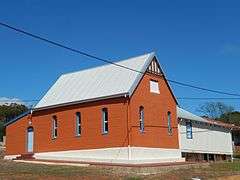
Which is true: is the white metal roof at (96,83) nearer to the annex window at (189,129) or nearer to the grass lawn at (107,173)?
the grass lawn at (107,173)

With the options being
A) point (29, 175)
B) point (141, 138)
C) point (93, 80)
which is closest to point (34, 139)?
point (93, 80)

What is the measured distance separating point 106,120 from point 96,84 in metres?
4.15

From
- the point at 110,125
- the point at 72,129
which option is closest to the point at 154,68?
the point at 110,125

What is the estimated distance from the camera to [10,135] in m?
47.5

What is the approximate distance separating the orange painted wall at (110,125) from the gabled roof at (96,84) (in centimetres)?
62

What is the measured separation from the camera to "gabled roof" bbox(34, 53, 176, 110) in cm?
3984

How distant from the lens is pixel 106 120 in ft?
131

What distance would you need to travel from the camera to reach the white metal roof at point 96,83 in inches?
1572

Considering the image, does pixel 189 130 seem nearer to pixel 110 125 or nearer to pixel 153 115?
pixel 153 115

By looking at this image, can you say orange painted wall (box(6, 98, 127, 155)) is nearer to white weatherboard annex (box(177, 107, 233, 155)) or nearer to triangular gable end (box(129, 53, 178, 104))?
triangular gable end (box(129, 53, 178, 104))

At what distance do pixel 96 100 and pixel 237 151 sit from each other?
36.8 meters

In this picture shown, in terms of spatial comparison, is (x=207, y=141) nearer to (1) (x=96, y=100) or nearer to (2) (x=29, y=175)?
(1) (x=96, y=100)

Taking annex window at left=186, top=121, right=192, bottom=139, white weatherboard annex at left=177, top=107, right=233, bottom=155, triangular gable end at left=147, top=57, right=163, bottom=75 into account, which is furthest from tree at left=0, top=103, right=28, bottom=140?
triangular gable end at left=147, top=57, right=163, bottom=75

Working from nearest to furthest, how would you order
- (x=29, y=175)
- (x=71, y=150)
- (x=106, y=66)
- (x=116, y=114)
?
(x=29, y=175) < (x=116, y=114) < (x=71, y=150) < (x=106, y=66)
